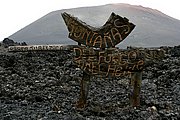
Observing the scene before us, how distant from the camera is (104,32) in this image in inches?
585

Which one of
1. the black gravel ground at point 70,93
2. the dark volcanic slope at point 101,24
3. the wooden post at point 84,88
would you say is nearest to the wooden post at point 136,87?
the black gravel ground at point 70,93

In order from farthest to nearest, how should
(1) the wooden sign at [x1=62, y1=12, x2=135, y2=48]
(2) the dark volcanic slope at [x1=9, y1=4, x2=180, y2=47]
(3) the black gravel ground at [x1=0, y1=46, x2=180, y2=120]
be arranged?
(2) the dark volcanic slope at [x1=9, y1=4, x2=180, y2=47], (1) the wooden sign at [x1=62, y1=12, x2=135, y2=48], (3) the black gravel ground at [x1=0, y1=46, x2=180, y2=120]

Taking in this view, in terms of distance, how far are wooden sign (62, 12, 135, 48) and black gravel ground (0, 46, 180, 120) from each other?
1.79 meters

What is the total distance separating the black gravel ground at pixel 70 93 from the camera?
14.5m

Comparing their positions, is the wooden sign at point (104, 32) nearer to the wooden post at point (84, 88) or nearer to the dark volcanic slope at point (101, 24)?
the wooden post at point (84, 88)

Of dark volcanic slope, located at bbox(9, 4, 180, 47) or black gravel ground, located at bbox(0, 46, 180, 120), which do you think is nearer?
black gravel ground, located at bbox(0, 46, 180, 120)

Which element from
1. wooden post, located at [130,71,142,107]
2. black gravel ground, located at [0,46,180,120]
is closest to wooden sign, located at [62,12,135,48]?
wooden post, located at [130,71,142,107]

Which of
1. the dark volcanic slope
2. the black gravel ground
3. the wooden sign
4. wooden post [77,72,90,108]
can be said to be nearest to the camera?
the black gravel ground

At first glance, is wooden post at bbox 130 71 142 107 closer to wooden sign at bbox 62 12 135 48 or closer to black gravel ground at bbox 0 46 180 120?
black gravel ground at bbox 0 46 180 120

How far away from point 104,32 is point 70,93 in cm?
566

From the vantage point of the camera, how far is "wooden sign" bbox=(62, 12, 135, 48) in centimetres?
1477

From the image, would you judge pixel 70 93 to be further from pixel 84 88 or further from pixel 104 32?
pixel 104 32

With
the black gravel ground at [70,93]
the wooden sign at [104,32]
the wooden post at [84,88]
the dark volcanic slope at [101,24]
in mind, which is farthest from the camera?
the dark volcanic slope at [101,24]

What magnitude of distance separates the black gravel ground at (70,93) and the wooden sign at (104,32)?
1.79 meters
